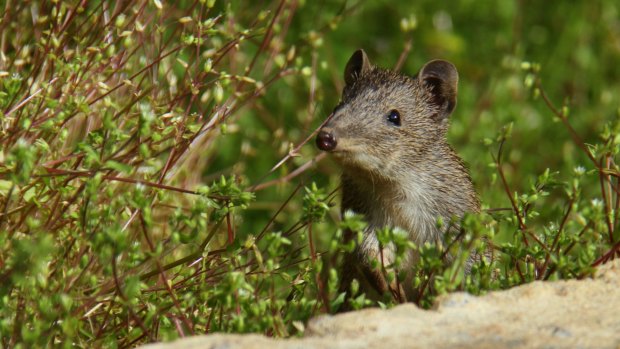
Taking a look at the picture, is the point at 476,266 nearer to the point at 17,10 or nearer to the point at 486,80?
the point at 17,10

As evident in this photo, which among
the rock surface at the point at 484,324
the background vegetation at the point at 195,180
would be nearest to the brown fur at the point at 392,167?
the background vegetation at the point at 195,180

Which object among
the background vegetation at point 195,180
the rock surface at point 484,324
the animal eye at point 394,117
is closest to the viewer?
the rock surface at point 484,324

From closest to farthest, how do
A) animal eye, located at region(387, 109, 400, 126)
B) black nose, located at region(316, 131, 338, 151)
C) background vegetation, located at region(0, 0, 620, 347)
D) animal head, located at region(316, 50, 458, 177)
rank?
background vegetation, located at region(0, 0, 620, 347)
black nose, located at region(316, 131, 338, 151)
animal head, located at region(316, 50, 458, 177)
animal eye, located at region(387, 109, 400, 126)

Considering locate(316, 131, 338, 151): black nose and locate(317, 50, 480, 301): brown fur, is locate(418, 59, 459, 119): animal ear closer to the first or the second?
locate(317, 50, 480, 301): brown fur

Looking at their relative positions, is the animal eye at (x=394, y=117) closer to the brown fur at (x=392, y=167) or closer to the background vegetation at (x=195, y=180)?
the brown fur at (x=392, y=167)

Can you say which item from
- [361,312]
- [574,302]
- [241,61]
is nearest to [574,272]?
[574,302]

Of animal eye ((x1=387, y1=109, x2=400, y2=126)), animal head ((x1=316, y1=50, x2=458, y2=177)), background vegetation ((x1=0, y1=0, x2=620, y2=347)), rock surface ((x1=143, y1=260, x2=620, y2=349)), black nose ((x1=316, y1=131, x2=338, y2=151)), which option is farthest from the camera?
animal eye ((x1=387, y1=109, x2=400, y2=126))

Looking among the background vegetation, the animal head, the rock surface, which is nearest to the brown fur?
the animal head

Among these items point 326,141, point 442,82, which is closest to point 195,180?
point 442,82
